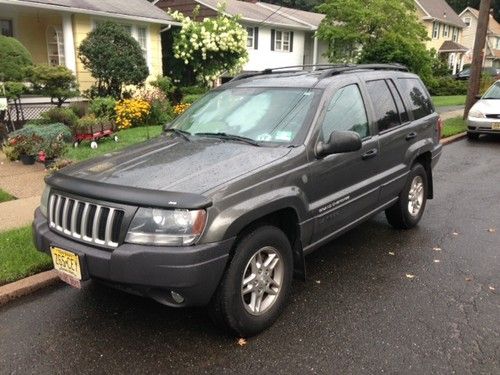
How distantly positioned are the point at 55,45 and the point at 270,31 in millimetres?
14915

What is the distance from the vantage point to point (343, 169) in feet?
13.1

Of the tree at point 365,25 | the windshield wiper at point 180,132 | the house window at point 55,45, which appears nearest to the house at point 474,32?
the tree at point 365,25

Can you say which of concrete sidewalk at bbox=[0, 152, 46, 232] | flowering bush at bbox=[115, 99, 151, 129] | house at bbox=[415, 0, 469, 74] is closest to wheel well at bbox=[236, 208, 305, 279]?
concrete sidewalk at bbox=[0, 152, 46, 232]

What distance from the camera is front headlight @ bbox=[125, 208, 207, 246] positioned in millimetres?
2797

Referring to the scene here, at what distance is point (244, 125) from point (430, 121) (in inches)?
109

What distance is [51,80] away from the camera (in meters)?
11.7

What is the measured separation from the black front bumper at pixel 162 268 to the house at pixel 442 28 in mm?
44849

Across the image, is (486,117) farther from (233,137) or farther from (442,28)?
(442,28)

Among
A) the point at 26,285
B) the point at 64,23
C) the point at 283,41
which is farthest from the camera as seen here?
the point at 283,41

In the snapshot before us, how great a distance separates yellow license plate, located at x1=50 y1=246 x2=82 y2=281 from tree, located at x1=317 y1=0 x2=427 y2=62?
75.5 ft

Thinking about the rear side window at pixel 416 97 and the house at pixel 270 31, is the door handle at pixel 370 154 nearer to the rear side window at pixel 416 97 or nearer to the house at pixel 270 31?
the rear side window at pixel 416 97

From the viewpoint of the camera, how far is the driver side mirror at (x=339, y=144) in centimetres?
358

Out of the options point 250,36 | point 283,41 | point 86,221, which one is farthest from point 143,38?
point 86,221

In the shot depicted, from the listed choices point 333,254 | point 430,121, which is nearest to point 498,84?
point 430,121
